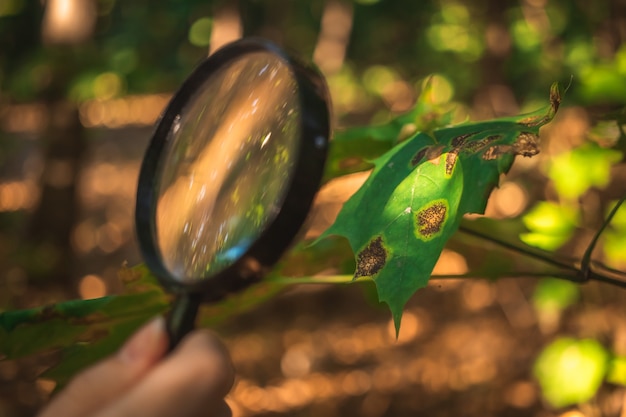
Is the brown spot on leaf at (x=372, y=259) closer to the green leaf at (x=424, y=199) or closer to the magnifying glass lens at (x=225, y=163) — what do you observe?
the green leaf at (x=424, y=199)

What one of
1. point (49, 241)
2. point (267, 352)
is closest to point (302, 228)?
point (267, 352)

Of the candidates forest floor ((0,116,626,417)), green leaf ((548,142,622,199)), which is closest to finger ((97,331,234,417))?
green leaf ((548,142,622,199))

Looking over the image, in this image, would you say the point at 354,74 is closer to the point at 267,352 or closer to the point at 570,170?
the point at 267,352

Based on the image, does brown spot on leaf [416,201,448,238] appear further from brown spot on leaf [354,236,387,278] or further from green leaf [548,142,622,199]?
green leaf [548,142,622,199]

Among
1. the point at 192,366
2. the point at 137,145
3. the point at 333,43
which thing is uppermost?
the point at 192,366

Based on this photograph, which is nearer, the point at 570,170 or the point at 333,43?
the point at 570,170

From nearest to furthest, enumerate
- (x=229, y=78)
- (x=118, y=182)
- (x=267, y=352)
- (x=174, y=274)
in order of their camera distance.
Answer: (x=174, y=274) → (x=229, y=78) → (x=267, y=352) → (x=118, y=182)
